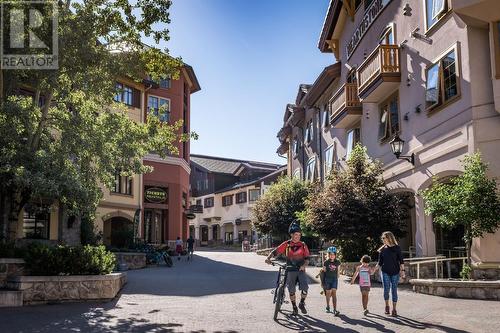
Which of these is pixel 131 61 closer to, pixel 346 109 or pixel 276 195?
pixel 346 109

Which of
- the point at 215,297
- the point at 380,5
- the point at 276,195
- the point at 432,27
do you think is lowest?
the point at 215,297

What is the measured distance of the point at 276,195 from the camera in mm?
32281

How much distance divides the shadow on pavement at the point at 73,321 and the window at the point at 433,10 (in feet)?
40.3

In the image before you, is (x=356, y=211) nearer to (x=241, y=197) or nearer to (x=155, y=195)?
(x=155, y=195)

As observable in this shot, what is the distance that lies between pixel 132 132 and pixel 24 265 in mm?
5468

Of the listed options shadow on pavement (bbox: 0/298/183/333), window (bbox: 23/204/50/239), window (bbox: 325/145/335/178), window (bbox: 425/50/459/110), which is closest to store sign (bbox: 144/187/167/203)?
window (bbox: 23/204/50/239)

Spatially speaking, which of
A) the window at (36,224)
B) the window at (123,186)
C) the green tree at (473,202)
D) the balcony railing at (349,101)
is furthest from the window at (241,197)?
the green tree at (473,202)

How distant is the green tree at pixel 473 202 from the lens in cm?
1263

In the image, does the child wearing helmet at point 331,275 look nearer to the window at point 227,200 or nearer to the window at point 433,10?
the window at point 433,10

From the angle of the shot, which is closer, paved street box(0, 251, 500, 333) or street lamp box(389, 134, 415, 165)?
paved street box(0, 251, 500, 333)

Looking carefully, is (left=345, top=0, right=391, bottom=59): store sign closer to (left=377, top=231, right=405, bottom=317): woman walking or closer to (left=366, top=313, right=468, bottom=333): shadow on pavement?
(left=377, top=231, right=405, bottom=317): woman walking

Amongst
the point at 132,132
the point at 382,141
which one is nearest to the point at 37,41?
the point at 132,132

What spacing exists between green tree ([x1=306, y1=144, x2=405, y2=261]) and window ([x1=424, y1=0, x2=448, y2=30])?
199 inches

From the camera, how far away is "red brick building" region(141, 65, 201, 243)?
3581cm
